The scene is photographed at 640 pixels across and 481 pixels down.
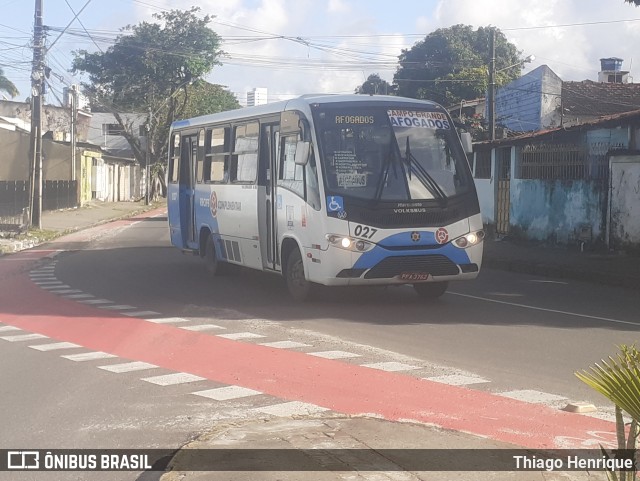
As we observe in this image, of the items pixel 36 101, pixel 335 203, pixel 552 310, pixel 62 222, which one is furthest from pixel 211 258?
pixel 62 222

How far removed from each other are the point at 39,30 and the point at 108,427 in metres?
26.9

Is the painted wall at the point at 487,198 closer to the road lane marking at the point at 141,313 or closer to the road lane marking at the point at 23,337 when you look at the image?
the road lane marking at the point at 141,313

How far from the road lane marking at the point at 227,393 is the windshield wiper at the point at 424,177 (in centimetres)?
583

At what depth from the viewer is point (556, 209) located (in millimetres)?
24734

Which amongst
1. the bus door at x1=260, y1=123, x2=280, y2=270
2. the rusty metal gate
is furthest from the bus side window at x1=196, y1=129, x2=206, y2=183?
the rusty metal gate

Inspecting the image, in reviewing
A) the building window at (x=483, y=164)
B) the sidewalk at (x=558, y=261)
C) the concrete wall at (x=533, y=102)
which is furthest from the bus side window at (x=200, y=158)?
the concrete wall at (x=533, y=102)

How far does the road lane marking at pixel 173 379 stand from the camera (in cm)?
886

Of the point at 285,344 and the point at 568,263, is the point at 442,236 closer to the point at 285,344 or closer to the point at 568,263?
the point at 285,344

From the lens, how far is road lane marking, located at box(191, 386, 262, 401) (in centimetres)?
820

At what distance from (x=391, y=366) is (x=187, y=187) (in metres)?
11.3

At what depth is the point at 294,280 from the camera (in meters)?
14.4

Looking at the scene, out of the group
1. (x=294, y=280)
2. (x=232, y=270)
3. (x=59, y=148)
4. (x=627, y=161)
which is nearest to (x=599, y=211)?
(x=627, y=161)

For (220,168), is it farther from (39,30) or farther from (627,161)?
(39,30)

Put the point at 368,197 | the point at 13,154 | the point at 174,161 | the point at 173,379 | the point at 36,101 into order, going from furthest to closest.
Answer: the point at 13,154 → the point at 36,101 → the point at 174,161 → the point at 368,197 → the point at 173,379
